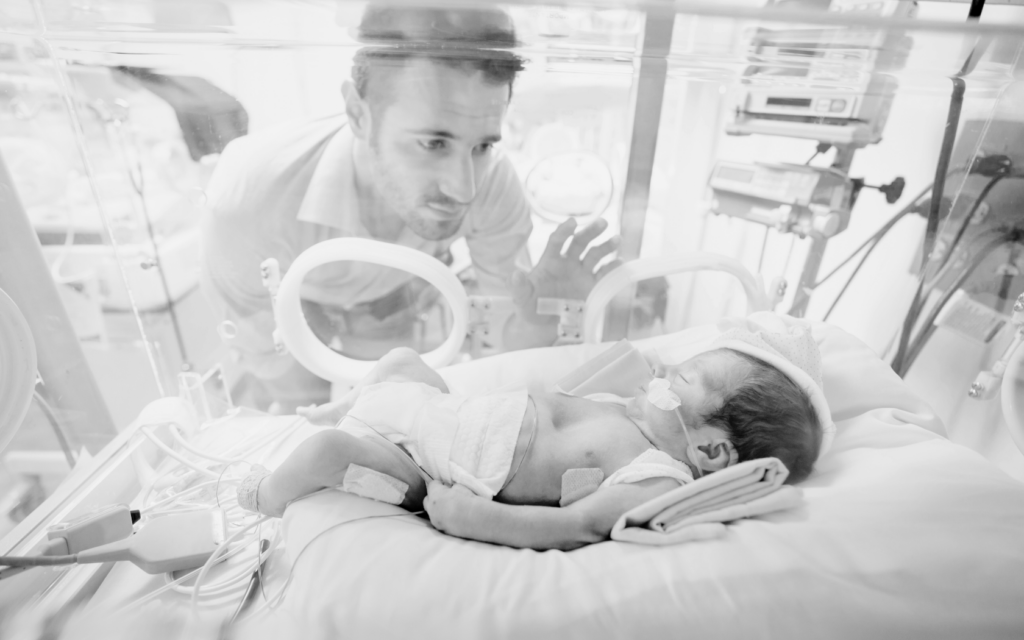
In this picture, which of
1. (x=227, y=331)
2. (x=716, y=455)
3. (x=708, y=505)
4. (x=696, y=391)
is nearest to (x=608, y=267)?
(x=696, y=391)

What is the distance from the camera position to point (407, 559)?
2.37 feet

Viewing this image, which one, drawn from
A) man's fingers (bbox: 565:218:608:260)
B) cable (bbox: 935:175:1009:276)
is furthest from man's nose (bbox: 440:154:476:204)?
cable (bbox: 935:175:1009:276)

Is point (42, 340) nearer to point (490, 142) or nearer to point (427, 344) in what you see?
point (427, 344)

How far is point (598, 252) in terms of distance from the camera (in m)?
1.19

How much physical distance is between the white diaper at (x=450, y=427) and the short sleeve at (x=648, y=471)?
0.19 m

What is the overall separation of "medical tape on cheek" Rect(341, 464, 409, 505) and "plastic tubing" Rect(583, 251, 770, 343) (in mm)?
591

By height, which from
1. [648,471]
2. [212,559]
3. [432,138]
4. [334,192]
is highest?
[432,138]

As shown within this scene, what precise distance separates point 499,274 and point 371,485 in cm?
58

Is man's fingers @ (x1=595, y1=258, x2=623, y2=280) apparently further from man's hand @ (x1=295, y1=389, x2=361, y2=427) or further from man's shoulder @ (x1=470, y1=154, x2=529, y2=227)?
man's hand @ (x1=295, y1=389, x2=361, y2=427)

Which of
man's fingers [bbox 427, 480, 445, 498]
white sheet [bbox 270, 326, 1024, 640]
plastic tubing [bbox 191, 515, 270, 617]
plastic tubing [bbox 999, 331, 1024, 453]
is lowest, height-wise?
plastic tubing [bbox 191, 515, 270, 617]

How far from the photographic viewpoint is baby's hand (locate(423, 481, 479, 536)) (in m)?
0.81

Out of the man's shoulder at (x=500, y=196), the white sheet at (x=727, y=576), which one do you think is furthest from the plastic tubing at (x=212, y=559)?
the man's shoulder at (x=500, y=196)

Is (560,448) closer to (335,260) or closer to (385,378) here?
(385,378)

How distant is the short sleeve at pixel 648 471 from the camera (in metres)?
→ 0.87
